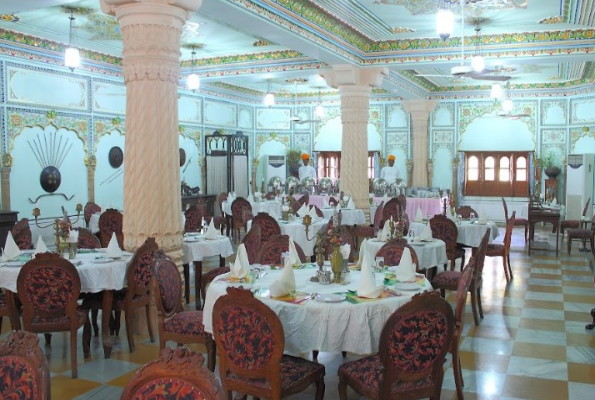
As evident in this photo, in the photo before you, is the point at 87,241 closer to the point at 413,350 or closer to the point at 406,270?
the point at 406,270

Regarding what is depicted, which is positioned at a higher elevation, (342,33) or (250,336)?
(342,33)

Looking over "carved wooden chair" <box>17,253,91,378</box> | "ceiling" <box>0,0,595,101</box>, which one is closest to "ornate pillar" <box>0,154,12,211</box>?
"ceiling" <box>0,0,595,101</box>

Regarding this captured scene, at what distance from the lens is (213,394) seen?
2.06 meters

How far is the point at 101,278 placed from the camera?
209 inches

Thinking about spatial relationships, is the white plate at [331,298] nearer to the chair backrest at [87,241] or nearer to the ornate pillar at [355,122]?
the chair backrest at [87,241]

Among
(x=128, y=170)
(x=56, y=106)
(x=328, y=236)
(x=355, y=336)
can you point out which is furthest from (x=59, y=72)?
(x=355, y=336)

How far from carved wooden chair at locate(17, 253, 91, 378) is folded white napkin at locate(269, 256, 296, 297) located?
5.82ft

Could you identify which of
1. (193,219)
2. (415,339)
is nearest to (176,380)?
(415,339)

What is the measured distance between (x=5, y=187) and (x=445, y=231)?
762cm

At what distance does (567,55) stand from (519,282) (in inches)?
166

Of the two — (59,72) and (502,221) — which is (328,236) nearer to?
(59,72)

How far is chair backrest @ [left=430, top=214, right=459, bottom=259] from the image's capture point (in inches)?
308

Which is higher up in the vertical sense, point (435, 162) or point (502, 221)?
point (435, 162)

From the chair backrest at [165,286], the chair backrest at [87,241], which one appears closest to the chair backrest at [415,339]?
the chair backrest at [165,286]
